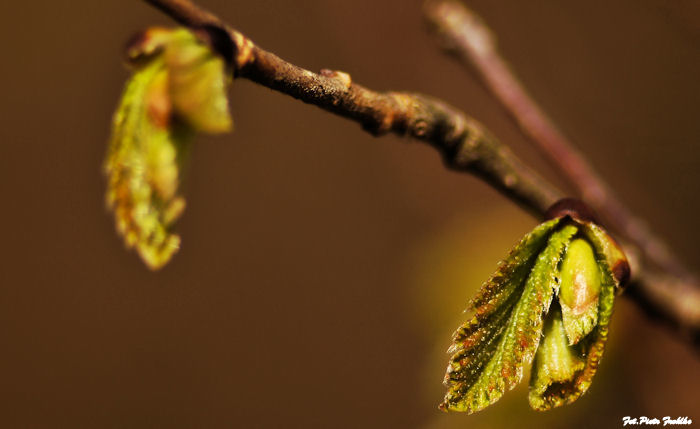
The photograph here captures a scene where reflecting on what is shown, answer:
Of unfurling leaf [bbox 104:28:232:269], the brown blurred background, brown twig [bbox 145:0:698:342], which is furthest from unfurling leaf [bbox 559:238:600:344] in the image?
the brown blurred background

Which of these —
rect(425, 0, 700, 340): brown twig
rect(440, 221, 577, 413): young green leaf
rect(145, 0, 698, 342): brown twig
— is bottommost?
rect(440, 221, 577, 413): young green leaf

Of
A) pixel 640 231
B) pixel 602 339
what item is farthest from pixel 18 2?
pixel 602 339

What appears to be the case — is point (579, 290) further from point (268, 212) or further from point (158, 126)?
point (268, 212)

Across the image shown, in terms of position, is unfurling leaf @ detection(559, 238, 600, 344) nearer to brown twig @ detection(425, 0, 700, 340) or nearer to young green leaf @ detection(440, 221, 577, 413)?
young green leaf @ detection(440, 221, 577, 413)

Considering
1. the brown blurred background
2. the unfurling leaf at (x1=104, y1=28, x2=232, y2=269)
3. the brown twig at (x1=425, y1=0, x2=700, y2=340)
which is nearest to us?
the unfurling leaf at (x1=104, y1=28, x2=232, y2=269)

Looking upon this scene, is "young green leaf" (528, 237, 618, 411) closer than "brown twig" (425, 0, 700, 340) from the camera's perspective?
Yes

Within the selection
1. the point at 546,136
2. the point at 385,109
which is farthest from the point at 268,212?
the point at 385,109

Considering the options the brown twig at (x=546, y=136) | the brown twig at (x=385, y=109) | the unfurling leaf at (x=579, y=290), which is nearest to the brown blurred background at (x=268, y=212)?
the brown twig at (x=546, y=136)
